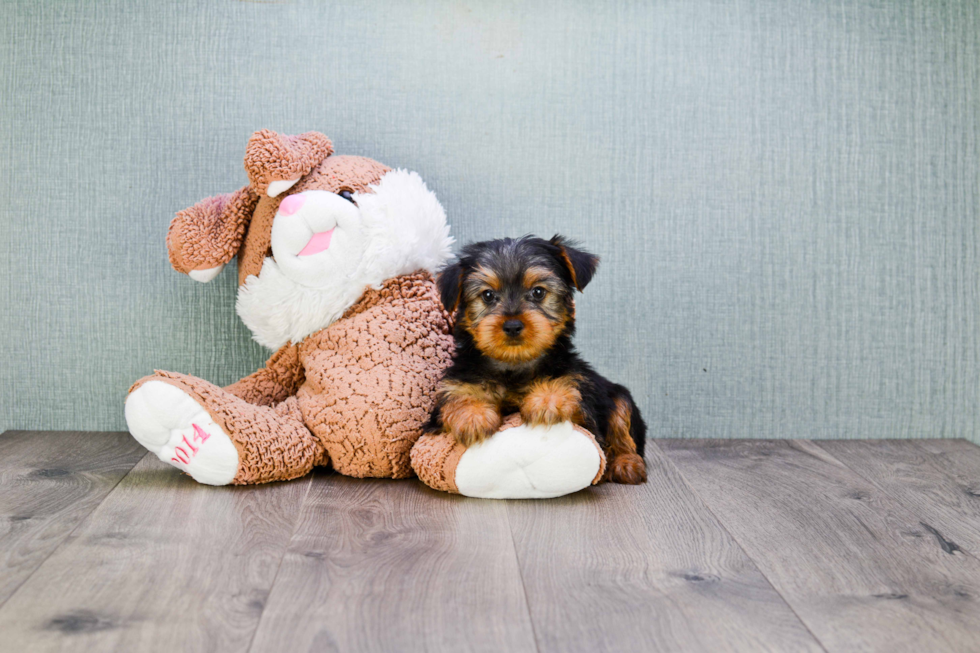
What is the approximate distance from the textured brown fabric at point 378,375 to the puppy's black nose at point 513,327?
40 cm

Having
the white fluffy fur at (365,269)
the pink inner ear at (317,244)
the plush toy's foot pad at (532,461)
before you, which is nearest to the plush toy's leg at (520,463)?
the plush toy's foot pad at (532,461)

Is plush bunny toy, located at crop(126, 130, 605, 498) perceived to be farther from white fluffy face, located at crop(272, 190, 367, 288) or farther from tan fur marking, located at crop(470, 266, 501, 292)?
tan fur marking, located at crop(470, 266, 501, 292)

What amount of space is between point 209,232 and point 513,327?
3.29ft

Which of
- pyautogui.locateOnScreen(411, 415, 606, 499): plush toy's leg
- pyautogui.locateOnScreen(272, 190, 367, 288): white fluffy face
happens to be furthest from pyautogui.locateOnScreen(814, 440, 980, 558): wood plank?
pyautogui.locateOnScreen(272, 190, 367, 288): white fluffy face

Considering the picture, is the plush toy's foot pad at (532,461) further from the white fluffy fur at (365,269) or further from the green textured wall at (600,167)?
the green textured wall at (600,167)

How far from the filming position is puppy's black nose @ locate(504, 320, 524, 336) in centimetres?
186

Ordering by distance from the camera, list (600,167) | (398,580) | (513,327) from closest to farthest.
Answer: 1. (398,580)
2. (513,327)
3. (600,167)

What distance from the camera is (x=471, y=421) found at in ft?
6.25

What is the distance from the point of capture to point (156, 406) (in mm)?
1951

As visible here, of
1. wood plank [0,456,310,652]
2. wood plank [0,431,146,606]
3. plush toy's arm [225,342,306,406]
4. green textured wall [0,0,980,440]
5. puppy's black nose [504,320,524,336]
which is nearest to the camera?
wood plank [0,456,310,652]

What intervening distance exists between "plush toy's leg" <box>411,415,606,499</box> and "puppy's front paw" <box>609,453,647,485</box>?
0.20 metres

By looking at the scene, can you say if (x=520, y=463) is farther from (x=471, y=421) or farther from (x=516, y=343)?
(x=516, y=343)

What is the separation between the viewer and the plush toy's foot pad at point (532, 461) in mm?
1914

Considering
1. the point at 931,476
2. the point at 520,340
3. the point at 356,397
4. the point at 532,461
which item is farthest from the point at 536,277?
the point at 931,476
